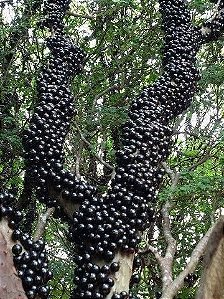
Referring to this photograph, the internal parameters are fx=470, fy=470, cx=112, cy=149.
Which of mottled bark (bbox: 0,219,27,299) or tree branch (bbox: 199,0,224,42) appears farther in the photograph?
tree branch (bbox: 199,0,224,42)

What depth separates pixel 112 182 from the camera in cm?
335

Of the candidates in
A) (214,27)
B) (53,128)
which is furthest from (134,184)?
(214,27)

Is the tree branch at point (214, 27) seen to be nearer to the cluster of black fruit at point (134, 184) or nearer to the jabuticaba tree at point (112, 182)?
the jabuticaba tree at point (112, 182)

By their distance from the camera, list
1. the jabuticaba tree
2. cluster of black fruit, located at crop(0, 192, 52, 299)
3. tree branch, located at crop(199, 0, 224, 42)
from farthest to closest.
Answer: tree branch, located at crop(199, 0, 224, 42) → the jabuticaba tree → cluster of black fruit, located at crop(0, 192, 52, 299)

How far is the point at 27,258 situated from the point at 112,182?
118 cm

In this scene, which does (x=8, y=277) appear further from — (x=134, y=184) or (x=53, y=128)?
(x=53, y=128)

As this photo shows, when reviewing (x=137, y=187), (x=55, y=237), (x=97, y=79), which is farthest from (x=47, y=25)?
(x=55, y=237)

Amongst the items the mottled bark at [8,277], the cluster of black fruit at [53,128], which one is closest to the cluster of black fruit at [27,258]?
the mottled bark at [8,277]

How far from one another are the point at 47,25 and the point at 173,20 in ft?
4.54

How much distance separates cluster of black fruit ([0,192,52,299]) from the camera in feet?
7.26

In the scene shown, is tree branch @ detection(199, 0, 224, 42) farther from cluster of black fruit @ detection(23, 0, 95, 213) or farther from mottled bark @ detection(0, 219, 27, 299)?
mottled bark @ detection(0, 219, 27, 299)

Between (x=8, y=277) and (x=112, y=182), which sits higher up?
(x=112, y=182)

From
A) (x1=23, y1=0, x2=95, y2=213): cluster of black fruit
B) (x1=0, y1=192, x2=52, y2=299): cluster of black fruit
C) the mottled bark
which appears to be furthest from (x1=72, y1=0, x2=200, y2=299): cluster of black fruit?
the mottled bark

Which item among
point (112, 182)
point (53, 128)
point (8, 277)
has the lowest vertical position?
point (8, 277)
